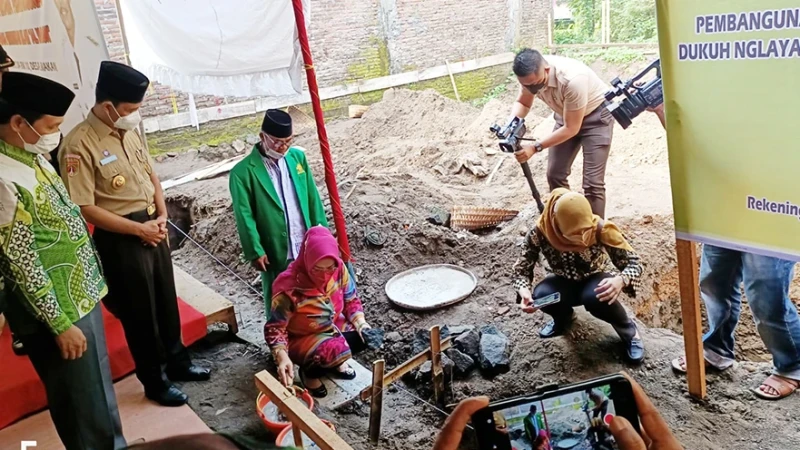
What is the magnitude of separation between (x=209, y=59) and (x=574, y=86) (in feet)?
8.96

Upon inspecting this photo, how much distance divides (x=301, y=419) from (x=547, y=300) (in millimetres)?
1630

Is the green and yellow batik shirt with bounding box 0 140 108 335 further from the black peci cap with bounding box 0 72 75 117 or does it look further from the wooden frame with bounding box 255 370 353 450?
the wooden frame with bounding box 255 370 353 450

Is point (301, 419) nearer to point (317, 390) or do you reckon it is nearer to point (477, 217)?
point (317, 390)

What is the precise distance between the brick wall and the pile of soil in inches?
78.7

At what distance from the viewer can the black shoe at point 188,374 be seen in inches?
126

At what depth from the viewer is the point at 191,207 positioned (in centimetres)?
642

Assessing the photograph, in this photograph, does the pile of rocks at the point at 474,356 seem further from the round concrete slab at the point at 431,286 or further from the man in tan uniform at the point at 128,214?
the man in tan uniform at the point at 128,214

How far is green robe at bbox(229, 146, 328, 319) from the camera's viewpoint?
10.6 feet

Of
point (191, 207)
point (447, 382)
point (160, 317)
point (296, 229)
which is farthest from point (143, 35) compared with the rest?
point (447, 382)

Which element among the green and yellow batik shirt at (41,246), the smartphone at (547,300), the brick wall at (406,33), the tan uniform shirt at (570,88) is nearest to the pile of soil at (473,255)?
the smartphone at (547,300)

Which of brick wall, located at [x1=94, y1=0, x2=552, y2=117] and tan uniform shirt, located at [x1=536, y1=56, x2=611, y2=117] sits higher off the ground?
brick wall, located at [x1=94, y1=0, x2=552, y2=117]

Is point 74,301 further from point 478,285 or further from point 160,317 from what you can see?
point 478,285

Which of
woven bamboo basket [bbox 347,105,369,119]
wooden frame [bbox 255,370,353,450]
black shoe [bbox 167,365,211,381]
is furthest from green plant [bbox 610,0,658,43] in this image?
wooden frame [bbox 255,370,353,450]

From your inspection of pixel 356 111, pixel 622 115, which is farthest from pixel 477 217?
pixel 356 111
